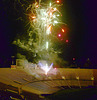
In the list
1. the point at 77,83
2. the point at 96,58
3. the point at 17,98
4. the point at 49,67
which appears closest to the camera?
the point at 17,98

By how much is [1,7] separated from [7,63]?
506cm

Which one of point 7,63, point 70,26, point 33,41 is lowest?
point 7,63

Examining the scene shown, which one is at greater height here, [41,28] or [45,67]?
[41,28]

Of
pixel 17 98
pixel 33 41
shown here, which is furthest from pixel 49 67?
pixel 17 98

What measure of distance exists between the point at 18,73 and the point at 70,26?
8.83 metres

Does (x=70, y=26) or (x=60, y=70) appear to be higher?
(x=70, y=26)

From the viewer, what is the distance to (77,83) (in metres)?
12.6

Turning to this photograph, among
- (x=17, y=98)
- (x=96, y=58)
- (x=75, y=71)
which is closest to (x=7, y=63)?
(x=75, y=71)

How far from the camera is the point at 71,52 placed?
19766 millimetres

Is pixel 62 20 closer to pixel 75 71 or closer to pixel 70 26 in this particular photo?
pixel 70 26

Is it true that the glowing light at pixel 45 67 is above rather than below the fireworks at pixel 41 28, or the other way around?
below

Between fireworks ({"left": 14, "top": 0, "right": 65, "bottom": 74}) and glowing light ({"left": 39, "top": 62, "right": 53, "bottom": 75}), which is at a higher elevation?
fireworks ({"left": 14, "top": 0, "right": 65, "bottom": 74})

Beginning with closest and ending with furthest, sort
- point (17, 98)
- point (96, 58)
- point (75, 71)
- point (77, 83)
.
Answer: point (17, 98), point (77, 83), point (75, 71), point (96, 58)

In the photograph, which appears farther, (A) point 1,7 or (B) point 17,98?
(A) point 1,7
